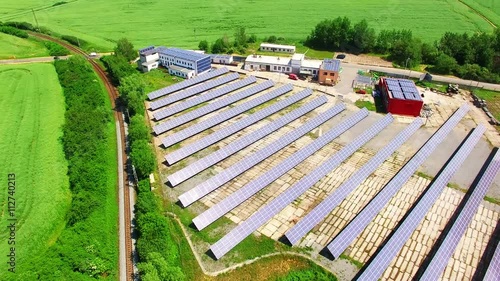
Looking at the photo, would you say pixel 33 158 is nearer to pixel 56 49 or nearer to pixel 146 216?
pixel 146 216

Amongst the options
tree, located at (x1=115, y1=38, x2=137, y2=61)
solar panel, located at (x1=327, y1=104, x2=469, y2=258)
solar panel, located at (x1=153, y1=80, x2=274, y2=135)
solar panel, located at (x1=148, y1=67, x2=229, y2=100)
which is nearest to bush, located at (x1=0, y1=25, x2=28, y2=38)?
tree, located at (x1=115, y1=38, x2=137, y2=61)

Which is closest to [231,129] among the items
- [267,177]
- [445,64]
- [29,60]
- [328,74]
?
[267,177]

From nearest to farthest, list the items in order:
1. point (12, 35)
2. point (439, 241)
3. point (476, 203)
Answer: point (439, 241)
point (476, 203)
point (12, 35)

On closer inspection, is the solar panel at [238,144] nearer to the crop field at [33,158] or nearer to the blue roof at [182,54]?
the crop field at [33,158]

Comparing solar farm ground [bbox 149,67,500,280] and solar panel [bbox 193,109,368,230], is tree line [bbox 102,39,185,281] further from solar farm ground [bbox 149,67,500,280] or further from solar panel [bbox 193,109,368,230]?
solar panel [bbox 193,109,368,230]

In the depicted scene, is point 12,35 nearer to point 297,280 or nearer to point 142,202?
point 142,202

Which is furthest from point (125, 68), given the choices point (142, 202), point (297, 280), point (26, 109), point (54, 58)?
point (297, 280)
